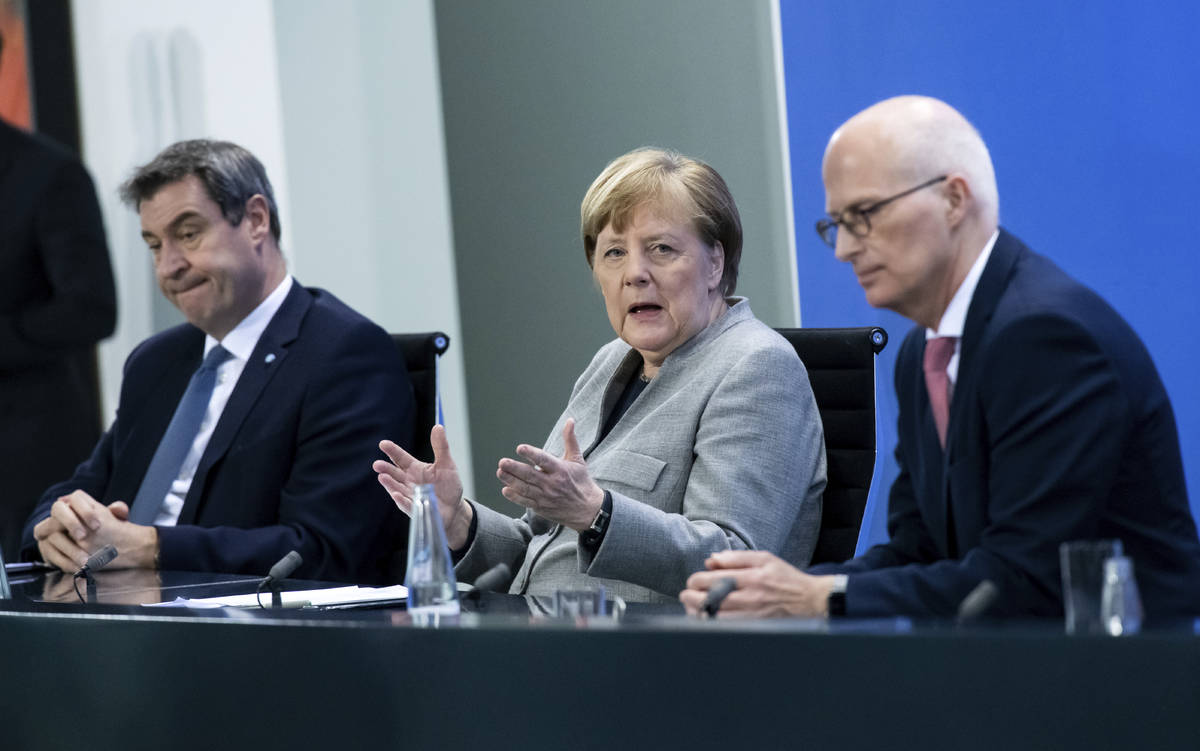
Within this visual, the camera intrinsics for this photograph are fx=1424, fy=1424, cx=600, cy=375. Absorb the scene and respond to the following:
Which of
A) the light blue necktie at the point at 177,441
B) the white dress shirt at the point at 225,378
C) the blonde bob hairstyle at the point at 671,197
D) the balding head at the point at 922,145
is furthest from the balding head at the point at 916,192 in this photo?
the light blue necktie at the point at 177,441

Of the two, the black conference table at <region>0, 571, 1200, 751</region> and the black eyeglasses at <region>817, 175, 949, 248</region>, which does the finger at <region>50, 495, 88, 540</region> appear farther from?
the black eyeglasses at <region>817, 175, 949, 248</region>

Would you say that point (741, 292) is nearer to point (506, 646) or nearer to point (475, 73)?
point (475, 73)

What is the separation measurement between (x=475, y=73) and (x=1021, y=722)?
11.0 feet

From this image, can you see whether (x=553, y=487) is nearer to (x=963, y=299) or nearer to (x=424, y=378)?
(x=963, y=299)

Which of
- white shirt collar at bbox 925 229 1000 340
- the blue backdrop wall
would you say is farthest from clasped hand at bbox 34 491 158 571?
white shirt collar at bbox 925 229 1000 340

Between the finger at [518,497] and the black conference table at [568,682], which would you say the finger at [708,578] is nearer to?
the black conference table at [568,682]

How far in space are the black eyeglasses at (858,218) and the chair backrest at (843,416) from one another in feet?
2.19

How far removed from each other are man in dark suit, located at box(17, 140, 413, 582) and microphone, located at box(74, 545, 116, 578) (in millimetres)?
114

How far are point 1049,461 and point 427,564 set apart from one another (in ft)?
2.45

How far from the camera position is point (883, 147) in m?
1.72

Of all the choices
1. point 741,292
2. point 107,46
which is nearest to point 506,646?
point 741,292

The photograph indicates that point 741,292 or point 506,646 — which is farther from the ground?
point 741,292

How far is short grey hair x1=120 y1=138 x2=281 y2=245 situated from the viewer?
3098 mm

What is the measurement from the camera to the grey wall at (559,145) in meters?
3.62
